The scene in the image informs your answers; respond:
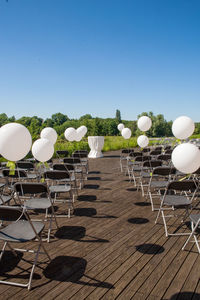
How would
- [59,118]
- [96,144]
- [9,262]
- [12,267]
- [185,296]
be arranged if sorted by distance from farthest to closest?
[59,118]
[96,144]
[9,262]
[12,267]
[185,296]

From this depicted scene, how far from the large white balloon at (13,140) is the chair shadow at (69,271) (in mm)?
1469

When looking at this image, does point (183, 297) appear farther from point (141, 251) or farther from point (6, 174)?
point (6, 174)

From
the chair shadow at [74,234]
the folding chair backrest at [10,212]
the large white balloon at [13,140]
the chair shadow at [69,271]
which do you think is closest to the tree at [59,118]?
the chair shadow at [74,234]

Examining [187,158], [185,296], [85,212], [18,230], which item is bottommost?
[185,296]

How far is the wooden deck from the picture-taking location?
230 cm

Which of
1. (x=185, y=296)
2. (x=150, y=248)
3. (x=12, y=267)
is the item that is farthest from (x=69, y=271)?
(x=185, y=296)

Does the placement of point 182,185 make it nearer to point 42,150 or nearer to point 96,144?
point 42,150

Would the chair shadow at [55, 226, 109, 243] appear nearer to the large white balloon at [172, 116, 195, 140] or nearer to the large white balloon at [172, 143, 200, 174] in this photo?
the large white balloon at [172, 143, 200, 174]

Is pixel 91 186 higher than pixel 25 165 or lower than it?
lower

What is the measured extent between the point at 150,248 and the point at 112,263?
647 mm

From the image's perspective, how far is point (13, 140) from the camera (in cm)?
293

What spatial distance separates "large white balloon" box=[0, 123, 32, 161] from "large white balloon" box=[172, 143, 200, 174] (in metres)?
2.19

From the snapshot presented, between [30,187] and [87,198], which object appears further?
[87,198]

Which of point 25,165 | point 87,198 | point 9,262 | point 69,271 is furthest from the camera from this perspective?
point 25,165
